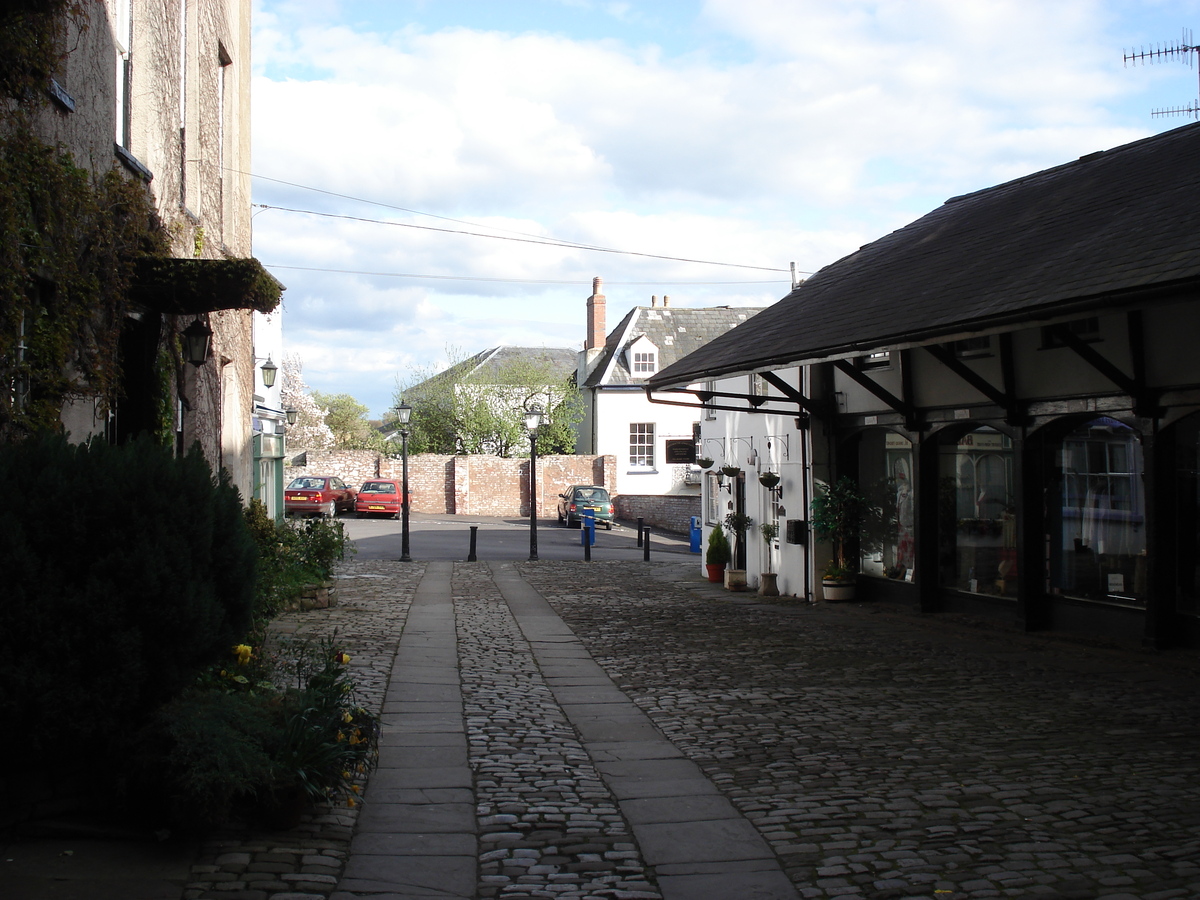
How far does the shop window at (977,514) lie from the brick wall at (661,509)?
24.1 m

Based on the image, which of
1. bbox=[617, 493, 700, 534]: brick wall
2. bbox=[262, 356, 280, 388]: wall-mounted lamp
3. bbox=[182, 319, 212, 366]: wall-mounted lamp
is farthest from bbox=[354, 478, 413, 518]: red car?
bbox=[182, 319, 212, 366]: wall-mounted lamp

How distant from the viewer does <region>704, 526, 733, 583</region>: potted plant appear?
717 inches

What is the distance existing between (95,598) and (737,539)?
46.8 ft

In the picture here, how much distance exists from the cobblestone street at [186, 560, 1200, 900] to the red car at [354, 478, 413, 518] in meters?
29.3

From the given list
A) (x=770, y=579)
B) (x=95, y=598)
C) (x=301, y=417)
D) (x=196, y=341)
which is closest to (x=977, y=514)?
(x=770, y=579)

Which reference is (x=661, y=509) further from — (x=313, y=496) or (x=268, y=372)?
(x=268, y=372)

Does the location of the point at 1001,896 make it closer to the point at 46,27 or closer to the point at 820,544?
the point at 46,27

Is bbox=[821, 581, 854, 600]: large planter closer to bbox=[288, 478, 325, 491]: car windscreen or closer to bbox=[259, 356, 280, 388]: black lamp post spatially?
bbox=[259, 356, 280, 388]: black lamp post

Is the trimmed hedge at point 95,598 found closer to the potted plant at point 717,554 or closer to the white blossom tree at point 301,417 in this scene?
the potted plant at point 717,554

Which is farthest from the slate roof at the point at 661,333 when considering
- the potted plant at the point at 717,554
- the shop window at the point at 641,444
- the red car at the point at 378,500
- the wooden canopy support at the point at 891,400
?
the wooden canopy support at the point at 891,400

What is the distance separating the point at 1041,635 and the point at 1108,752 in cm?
493

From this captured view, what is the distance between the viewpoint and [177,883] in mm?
4082

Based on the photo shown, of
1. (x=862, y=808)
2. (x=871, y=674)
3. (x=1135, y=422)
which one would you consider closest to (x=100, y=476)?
(x=862, y=808)

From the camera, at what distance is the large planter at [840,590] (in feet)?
48.0
